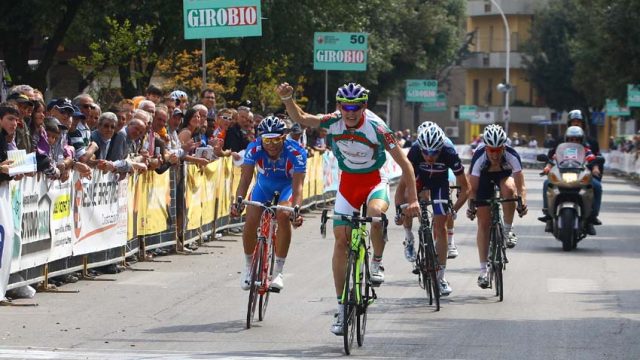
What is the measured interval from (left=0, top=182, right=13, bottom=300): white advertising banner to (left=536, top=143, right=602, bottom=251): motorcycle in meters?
9.70

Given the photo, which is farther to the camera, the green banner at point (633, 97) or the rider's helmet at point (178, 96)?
the green banner at point (633, 97)

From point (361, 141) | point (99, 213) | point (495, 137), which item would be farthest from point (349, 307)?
point (99, 213)

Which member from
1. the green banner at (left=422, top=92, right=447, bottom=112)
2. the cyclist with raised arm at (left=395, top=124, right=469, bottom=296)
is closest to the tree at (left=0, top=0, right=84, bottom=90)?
the cyclist with raised arm at (left=395, top=124, right=469, bottom=296)

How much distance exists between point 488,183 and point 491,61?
8781 centimetres

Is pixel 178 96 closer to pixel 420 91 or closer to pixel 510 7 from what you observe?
pixel 420 91

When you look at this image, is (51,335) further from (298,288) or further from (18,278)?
(298,288)

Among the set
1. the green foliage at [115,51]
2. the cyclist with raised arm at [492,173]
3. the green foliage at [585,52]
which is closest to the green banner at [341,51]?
the green foliage at [115,51]

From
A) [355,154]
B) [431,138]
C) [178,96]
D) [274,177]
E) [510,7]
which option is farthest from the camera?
[510,7]

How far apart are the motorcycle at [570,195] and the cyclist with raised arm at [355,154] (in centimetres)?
918

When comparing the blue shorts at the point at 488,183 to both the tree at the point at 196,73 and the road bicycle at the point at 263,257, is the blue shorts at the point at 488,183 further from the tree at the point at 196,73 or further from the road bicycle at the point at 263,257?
the tree at the point at 196,73

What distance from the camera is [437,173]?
14383mm

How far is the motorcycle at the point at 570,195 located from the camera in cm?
2059

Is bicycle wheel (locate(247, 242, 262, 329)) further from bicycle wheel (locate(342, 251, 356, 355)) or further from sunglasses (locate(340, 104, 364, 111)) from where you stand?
sunglasses (locate(340, 104, 364, 111))

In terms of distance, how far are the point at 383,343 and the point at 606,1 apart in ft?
112
